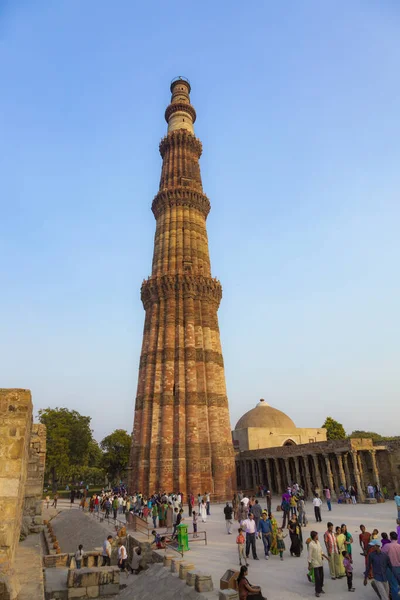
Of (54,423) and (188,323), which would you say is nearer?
(188,323)

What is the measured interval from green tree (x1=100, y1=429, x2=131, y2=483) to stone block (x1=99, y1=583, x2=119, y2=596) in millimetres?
43281

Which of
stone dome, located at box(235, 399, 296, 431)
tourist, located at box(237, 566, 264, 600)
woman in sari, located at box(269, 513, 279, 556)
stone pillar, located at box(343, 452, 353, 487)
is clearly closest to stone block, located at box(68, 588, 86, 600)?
woman in sari, located at box(269, 513, 279, 556)

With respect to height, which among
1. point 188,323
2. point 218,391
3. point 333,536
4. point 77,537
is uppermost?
point 188,323

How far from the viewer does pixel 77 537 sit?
21.8 metres

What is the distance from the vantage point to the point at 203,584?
29.0ft

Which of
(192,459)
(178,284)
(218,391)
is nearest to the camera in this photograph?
(192,459)

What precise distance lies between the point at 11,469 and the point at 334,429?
187 ft

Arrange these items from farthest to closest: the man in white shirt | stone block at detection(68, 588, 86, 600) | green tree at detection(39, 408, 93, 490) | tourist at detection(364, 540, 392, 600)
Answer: green tree at detection(39, 408, 93, 490) < stone block at detection(68, 588, 86, 600) < the man in white shirt < tourist at detection(364, 540, 392, 600)

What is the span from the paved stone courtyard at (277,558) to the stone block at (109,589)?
2.15 ft

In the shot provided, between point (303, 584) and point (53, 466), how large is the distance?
137 feet

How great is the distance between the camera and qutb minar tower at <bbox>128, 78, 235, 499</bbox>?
29156 millimetres

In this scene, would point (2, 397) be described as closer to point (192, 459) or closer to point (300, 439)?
point (192, 459)

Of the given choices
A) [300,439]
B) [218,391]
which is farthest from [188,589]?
[300,439]

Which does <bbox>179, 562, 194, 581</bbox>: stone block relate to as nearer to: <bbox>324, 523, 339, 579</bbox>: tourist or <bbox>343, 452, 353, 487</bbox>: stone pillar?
<bbox>324, 523, 339, 579</bbox>: tourist
